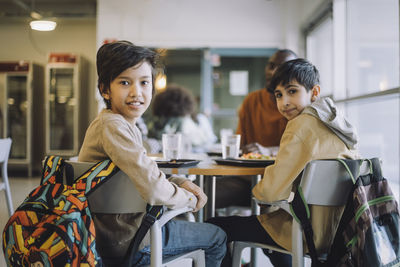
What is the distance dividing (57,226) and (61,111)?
6299 millimetres

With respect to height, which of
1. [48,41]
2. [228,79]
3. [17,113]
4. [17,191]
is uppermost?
[48,41]

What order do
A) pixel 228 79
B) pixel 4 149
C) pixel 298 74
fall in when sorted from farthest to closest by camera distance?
pixel 228 79 < pixel 4 149 < pixel 298 74

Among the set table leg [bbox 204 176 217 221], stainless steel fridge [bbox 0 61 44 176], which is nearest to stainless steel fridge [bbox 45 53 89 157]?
stainless steel fridge [bbox 0 61 44 176]

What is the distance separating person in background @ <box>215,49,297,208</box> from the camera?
227cm

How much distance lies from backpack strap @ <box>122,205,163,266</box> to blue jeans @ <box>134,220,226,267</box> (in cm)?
6

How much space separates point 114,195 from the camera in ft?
3.44

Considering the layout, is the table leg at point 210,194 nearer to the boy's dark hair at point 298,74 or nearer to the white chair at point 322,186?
the boy's dark hair at point 298,74

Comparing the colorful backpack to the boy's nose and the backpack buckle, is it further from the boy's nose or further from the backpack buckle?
the boy's nose

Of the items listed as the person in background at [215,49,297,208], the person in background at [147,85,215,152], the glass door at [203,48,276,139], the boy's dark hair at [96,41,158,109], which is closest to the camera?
the boy's dark hair at [96,41,158,109]

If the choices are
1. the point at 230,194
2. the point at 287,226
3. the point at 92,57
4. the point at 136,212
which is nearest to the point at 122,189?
the point at 136,212

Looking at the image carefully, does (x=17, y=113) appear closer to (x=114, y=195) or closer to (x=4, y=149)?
(x=4, y=149)

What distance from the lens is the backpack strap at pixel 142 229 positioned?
42.1 inches

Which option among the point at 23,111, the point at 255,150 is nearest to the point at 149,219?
the point at 255,150

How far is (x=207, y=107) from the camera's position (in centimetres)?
589
